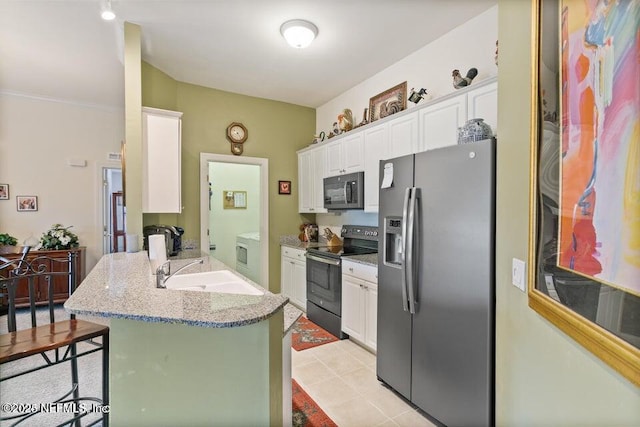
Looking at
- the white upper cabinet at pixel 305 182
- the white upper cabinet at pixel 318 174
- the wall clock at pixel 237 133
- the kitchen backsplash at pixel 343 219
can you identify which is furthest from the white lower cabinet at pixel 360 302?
the wall clock at pixel 237 133

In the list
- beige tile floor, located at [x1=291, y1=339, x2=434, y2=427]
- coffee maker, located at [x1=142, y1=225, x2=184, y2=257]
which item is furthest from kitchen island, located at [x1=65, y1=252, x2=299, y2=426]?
coffee maker, located at [x1=142, y1=225, x2=184, y2=257]

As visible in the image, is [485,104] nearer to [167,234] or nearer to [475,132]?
[475,132]

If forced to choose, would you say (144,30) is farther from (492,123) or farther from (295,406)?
(295,406)

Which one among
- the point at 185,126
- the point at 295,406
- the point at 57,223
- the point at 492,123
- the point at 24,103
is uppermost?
the point at 24,103

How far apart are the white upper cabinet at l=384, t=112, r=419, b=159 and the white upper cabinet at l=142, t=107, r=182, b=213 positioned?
2.18 m

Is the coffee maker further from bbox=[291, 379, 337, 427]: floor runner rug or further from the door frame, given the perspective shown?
the door frame

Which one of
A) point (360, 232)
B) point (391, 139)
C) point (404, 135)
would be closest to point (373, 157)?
point (391, 139)

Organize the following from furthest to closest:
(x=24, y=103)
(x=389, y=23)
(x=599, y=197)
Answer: (x=24, y=103), (x=389, y=23), (x=599, y=197)

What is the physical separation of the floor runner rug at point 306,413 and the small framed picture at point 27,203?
463 centimetres

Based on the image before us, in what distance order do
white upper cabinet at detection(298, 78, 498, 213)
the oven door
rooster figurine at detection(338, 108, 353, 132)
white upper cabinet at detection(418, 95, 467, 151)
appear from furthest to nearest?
rooster figurine at detection(338, 108, 353, 132) → the oven door → white upper cabinet at detection(418, 95, 467, 151) → white upper cabinet at detection(298, 78, 498, 213)

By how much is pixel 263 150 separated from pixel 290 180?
60 centimetres

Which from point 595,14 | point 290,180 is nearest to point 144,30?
point 290,180

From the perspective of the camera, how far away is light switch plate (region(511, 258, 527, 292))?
115 cm

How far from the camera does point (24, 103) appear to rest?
428cm
